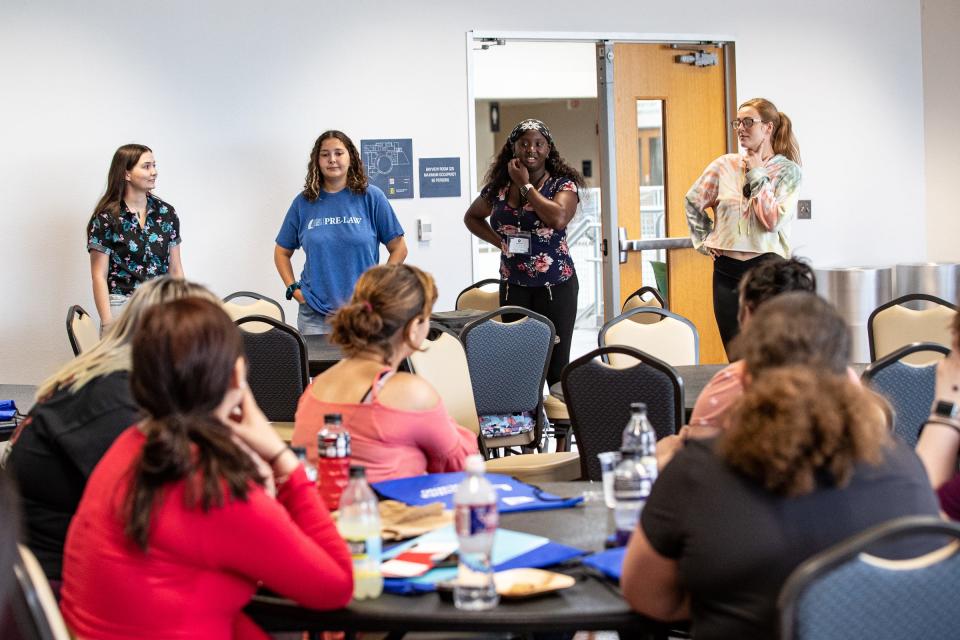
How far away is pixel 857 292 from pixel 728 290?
7.42ft

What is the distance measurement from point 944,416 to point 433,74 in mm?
4964

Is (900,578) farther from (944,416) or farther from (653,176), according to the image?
(653,176)

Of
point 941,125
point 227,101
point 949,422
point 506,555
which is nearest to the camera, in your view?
point 506,555

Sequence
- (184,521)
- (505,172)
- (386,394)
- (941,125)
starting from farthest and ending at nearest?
1. (941,125)
2. (505,172)
3. (386,394)
4. (184,521)

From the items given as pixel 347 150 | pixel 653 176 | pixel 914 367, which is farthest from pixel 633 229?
pixel 914 367

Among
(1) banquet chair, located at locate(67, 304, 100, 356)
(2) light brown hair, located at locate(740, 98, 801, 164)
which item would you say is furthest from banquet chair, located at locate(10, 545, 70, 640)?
(2) light brown hair, located at locate(740, 98, 801, 164)

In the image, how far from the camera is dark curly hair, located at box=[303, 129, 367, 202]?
571 centimetres

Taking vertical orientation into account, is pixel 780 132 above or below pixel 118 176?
above

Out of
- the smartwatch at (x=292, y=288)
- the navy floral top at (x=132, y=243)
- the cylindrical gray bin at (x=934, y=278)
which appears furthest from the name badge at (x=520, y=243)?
the cylindrical gray bin at (x=934, y=278)

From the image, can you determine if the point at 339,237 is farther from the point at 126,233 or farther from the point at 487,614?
the point at 487,614

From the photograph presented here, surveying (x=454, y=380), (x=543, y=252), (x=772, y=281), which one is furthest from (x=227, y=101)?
(x=772, y=281)

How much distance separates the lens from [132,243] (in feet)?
18.8

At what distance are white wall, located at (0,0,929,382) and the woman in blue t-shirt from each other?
2.65 feet

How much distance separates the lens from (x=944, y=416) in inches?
89.8
